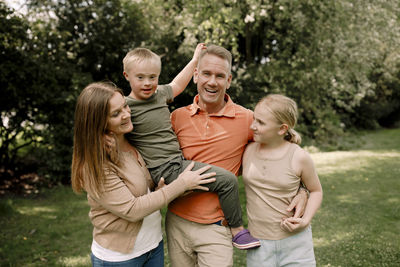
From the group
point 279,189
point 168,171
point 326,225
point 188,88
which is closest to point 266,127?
point 279,189

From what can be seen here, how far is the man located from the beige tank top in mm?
152

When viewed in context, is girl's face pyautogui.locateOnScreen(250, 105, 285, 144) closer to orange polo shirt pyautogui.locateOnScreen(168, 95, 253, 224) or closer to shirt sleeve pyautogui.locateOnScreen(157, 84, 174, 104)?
orange polo shirt pyautogui.locateOnScreen(168, 95, 253, 224)

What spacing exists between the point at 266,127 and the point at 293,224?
2.08 feet

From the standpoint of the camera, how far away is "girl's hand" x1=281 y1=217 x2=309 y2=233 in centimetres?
213

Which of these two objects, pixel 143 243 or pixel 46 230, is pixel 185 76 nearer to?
pixel 143 243

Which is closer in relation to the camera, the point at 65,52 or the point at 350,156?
the point at 65,52

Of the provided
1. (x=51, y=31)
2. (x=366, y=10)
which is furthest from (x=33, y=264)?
(x=366, y=10)

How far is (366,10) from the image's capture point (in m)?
10.2

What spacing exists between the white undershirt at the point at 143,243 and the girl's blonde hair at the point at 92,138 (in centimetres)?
42

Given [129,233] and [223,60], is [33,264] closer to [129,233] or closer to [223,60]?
[129,233]

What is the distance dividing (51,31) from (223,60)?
21.7ft

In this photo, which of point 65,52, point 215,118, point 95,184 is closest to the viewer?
point 95,184

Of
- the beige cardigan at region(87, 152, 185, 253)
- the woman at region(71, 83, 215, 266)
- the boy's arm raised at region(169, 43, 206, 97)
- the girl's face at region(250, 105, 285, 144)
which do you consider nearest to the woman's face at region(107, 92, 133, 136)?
the woman at region(71, 83, 215, 266)

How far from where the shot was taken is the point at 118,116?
2107 mm
